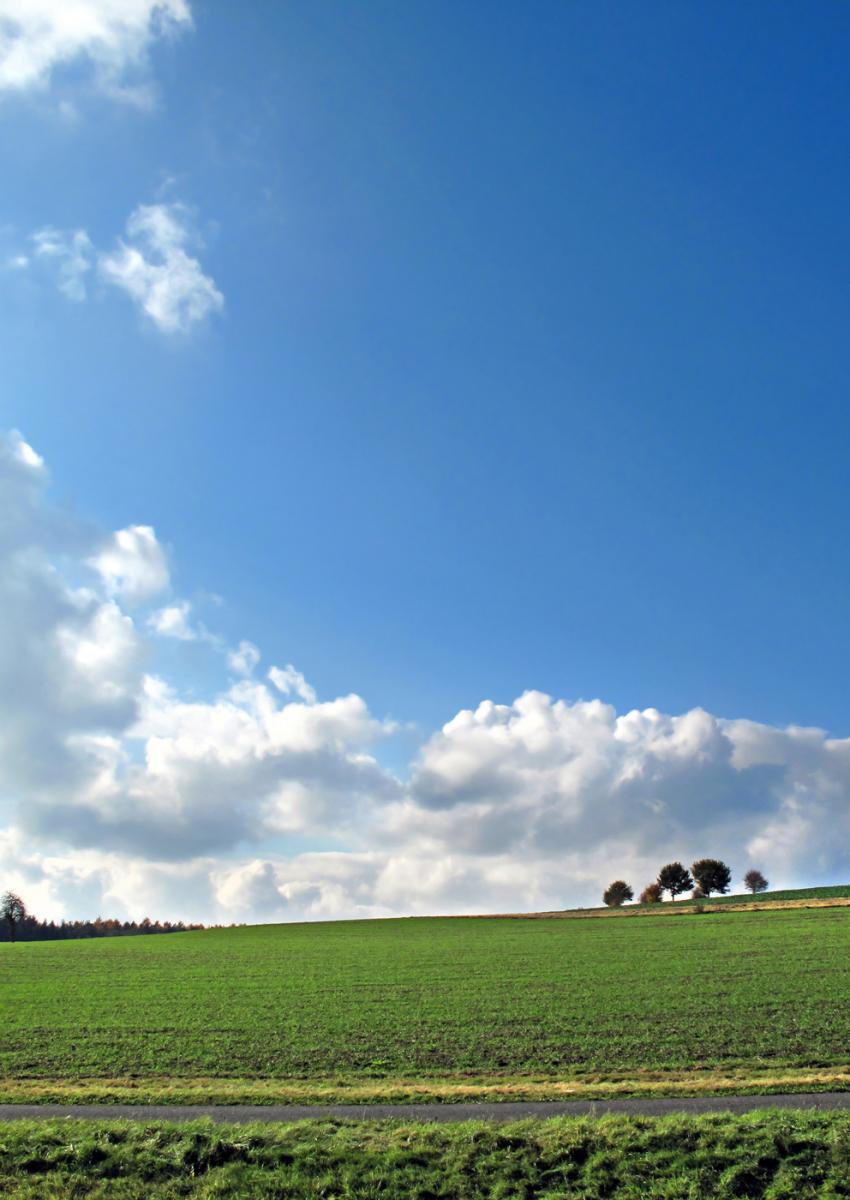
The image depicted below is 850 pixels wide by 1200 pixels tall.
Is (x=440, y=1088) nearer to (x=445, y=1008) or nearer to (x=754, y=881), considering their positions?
(x=445, y=1008)

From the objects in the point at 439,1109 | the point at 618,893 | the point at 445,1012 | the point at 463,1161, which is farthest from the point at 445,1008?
the point at 618,893

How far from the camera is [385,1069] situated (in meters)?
24.1

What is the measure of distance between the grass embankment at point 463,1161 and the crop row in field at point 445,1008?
8.43 meters

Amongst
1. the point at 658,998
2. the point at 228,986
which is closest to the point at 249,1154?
the point at 658,998

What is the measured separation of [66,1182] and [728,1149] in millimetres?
11311

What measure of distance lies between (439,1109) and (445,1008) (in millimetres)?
18176

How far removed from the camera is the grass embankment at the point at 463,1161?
42.7ft

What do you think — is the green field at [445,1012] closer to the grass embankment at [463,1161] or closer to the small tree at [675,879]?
the grass embankment at [463,1161]

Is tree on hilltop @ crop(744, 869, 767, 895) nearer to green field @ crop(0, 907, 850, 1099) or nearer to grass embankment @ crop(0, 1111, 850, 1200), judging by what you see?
green field @ crop(0, 907, 850, 1099)

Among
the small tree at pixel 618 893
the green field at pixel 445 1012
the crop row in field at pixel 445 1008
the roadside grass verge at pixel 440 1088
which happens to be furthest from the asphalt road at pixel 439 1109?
the small tree at pixel 618 893

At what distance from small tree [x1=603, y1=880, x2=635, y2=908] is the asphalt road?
551 ft

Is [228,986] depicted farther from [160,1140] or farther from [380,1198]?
[380,1198]

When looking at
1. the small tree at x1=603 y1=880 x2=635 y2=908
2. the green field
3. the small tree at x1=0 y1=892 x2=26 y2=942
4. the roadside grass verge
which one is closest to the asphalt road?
the roadside grass verge

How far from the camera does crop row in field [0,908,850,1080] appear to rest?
25109 mm
